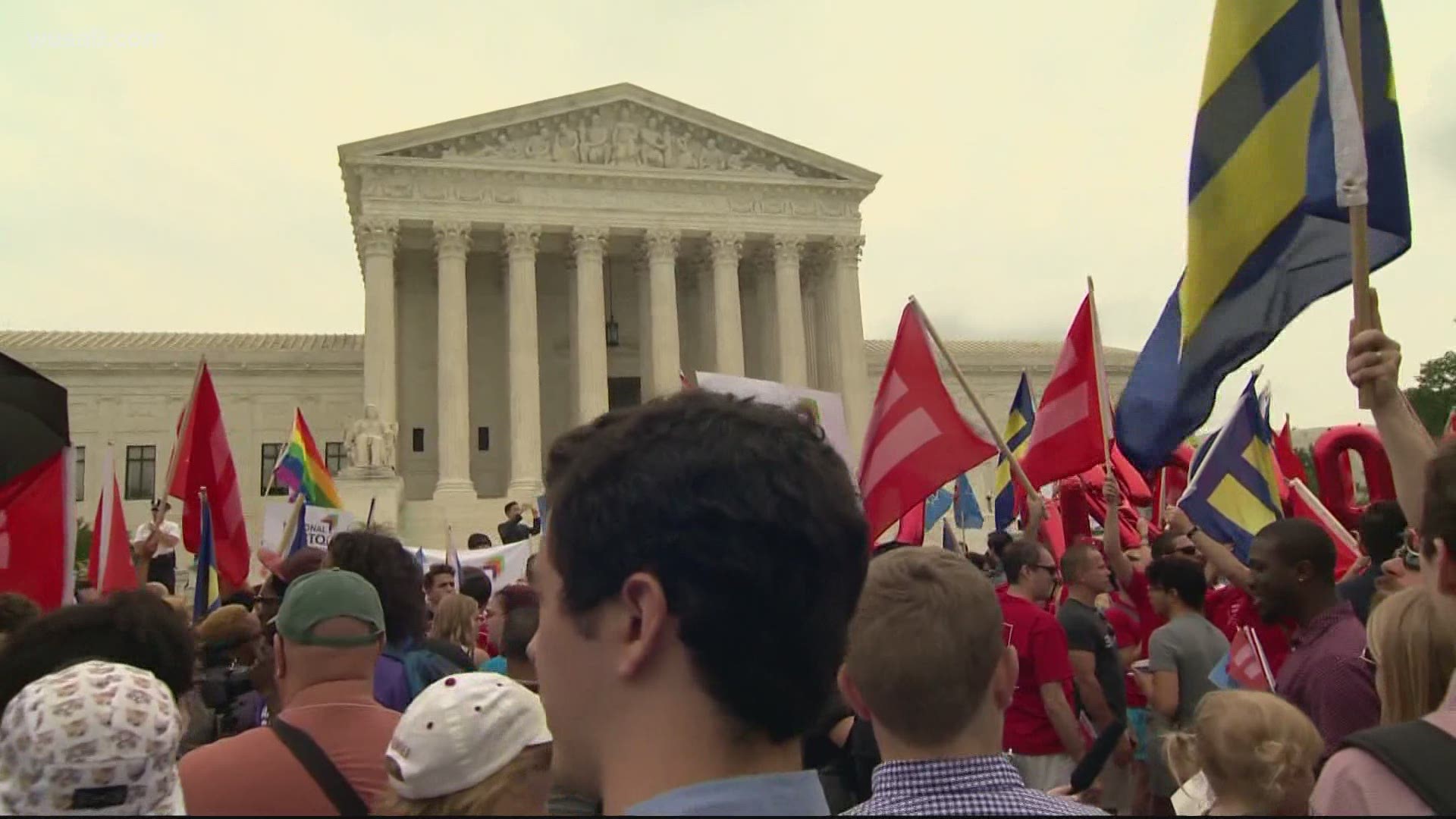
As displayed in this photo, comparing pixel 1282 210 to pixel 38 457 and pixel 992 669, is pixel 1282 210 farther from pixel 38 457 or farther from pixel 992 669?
Answer: pixel 38 457

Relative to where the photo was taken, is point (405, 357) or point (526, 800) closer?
point (526, 800)

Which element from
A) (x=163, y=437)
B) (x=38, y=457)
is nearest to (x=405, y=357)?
(x=163, y=437)

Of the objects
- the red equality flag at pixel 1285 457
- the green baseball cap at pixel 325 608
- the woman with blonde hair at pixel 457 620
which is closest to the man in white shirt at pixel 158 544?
the woman with blonde hair at pixel 457 620

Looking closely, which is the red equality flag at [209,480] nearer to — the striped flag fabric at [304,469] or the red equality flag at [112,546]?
the red equality flag at [112,546]

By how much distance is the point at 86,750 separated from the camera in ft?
8.71

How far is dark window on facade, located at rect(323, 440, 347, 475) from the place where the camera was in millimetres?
47531

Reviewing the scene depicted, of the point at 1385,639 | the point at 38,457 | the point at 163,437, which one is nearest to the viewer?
the point at 1385,639

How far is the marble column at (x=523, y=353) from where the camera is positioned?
40.8 meters

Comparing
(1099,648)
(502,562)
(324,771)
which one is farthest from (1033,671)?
(502,562)

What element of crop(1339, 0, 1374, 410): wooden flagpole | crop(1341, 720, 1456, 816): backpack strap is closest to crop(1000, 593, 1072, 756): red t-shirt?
crop(1339, 0, 1374, 410): wooden flagpole

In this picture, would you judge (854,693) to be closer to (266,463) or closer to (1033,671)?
(1033,671)

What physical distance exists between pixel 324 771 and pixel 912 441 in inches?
263

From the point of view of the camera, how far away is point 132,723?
2725 millimetres

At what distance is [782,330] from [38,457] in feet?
121
